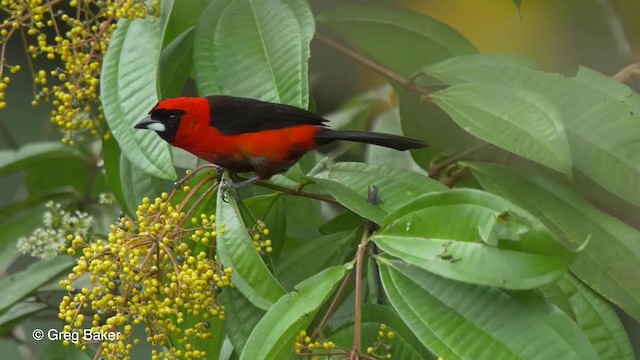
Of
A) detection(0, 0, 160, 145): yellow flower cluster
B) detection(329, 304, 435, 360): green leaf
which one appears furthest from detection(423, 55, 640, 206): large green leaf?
detection(0, 0, 160, 145): yellow flower cluster

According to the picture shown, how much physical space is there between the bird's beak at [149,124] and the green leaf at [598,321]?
71 centimetres

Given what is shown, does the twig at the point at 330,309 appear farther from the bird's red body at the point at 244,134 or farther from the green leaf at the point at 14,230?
the green leaf at the point at 14,230

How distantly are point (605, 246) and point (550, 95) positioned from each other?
0.88 feet

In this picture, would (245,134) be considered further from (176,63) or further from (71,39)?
(71,39)

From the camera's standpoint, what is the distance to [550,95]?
69.6 inches

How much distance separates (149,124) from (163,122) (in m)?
0.06

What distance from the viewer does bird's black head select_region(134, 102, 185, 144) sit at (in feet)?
5.83

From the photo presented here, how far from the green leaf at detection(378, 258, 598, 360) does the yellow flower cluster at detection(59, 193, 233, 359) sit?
0.91 feet

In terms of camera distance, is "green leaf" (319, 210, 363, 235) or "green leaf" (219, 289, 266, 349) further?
"green leaf" (319, 210, 363, 235)

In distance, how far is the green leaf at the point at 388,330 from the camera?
1535 mm

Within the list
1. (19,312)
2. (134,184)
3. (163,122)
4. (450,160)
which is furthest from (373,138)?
(19,312)

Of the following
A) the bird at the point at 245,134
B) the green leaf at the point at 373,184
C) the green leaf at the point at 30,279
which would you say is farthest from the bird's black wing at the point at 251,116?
the green leaf at the point at 30,279

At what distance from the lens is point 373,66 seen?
202 centimetres

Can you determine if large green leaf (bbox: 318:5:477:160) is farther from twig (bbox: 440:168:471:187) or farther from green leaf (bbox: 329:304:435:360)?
green leaf (bbox: 329:304:435:360)
